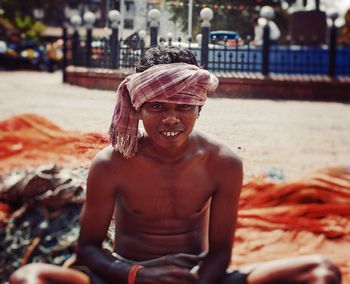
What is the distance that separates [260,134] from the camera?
8.82ft

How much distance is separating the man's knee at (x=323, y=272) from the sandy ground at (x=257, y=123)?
2.18 feet

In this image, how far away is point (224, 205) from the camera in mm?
1937

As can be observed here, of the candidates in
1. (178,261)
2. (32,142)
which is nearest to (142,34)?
(178,261)

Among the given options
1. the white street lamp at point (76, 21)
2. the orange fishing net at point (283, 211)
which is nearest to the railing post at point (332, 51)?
the white street lamp at point (76, 21)

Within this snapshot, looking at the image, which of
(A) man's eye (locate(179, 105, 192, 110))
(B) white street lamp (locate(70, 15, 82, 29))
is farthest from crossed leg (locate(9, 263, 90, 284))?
(B) white street lamp (locate(70, 15, 82, 29))

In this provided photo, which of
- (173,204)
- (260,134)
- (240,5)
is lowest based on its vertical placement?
(173,204)

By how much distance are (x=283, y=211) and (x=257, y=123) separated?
3.86ft

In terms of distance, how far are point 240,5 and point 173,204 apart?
97 centimetres

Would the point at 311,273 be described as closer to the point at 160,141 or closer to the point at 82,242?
the point at 160,141

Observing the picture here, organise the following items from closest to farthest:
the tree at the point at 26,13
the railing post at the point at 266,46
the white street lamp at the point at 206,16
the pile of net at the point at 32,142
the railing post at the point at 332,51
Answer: the white street lamp at the point at 206,16 < the pile of net at the point at 32,142 < the railing post at the point at 266,46 < the railing post at the point at 332,51 < the tree at the point at 26,13

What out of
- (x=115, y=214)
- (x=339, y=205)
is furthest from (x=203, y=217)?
(x=339, y=205)

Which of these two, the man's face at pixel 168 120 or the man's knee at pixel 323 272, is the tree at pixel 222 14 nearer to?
the man's face at pixel 168 120

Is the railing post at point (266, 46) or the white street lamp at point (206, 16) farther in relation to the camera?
the railing post at point (266, 46)

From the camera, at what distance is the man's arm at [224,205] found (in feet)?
6.33
